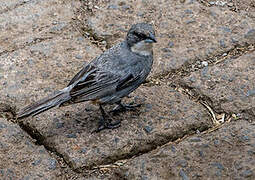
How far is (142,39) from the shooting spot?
13.7 ft

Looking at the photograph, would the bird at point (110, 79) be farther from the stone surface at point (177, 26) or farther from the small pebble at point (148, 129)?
the stone surface at point (177, 26)

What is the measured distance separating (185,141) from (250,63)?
3.75ft

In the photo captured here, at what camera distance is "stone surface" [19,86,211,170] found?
372 cm

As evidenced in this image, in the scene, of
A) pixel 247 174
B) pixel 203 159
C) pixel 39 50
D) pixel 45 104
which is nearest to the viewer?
pixel 247 174

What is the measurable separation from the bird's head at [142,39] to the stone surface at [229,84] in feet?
1.45

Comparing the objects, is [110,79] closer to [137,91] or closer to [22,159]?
[137,91]

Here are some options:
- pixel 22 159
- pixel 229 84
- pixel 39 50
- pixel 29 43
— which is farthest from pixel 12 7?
pixel 229 84

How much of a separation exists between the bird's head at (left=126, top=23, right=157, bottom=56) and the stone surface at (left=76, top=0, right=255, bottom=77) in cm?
37

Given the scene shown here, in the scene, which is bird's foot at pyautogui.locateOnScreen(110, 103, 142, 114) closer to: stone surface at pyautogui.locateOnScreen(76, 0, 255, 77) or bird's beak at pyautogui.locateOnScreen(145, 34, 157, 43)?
stone surface at pyautogui.locateOnScreen(76, 0, 255, 77)

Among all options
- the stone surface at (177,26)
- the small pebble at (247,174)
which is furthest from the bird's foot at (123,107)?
the small pebble at (247,174)

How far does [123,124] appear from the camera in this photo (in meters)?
4.02

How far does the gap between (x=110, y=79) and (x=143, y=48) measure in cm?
40

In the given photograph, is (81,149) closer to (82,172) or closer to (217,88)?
(82,172)

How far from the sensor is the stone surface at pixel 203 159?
3441mm
